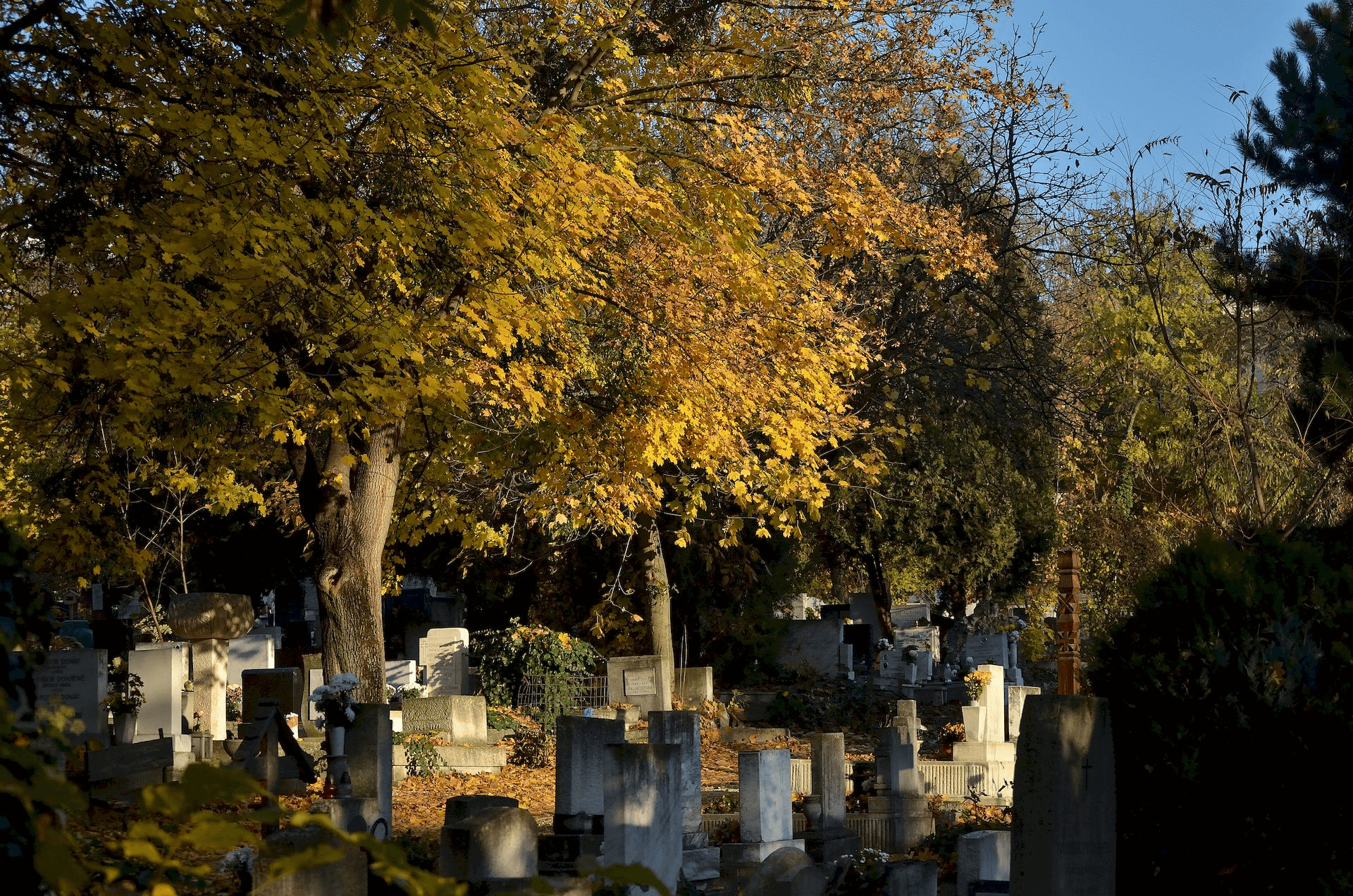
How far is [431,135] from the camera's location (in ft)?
37.4

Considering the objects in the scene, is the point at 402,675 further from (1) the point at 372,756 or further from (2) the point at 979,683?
(1) the point at 372,756

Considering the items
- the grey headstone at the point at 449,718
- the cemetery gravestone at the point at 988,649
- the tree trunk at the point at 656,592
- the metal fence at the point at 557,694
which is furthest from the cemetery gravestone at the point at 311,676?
the cemetery gravestone at the point at 988,649

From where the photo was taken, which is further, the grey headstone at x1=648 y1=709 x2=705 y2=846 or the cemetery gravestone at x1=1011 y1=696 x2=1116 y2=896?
the grey headstone at x1=648 y1=709 x2=705 y2=846

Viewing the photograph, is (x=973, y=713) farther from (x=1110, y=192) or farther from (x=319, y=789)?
(x=1110, y=192)

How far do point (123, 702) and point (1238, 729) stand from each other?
411 inches

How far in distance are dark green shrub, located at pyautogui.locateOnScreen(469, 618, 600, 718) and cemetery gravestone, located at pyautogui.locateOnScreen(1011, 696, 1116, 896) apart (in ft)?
46.0

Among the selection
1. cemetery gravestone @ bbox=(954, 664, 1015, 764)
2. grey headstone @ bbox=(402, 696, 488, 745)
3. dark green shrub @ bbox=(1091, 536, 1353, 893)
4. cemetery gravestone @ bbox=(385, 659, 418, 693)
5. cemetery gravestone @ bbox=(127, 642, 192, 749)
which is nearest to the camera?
dark green shrub @ bbox=(1091, 536, 1353, 893)

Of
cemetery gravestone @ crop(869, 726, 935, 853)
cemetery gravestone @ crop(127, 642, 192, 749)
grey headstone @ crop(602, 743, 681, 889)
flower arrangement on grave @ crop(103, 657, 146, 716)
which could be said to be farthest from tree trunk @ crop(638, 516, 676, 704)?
grey headstone @ crop(602, 743, 681, 889)

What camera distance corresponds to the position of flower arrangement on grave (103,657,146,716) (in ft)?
40.3

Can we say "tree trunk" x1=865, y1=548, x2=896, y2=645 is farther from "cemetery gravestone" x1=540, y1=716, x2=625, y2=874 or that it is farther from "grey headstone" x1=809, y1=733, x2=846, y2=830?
"cemetery gravestone" x1=540, y1=716, x2=625, y2=874

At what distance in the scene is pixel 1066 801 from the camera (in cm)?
488

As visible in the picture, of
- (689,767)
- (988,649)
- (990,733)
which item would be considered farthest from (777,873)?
(988,649)

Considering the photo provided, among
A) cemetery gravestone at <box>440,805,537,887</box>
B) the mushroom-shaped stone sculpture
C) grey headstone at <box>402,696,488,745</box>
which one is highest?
the mushroom-shaped stone sculpture

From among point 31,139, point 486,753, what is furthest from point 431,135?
point 486,753
